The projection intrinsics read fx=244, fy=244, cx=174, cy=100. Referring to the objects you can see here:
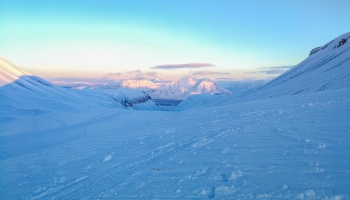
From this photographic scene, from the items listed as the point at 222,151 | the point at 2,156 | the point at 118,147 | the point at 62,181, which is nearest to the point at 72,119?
the point at 2,156

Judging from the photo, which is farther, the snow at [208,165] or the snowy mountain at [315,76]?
the snowy mountain at [315,76]

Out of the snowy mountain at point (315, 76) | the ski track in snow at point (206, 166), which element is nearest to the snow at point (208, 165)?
the ski track in snow at point (206, 166)

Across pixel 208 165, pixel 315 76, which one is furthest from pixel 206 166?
pixel 315 76

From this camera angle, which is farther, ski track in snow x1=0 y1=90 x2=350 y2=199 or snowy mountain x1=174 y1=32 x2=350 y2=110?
snowy mountain x1=174 y1=32 x2=350 y2=110

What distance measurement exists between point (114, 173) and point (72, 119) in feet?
50.5

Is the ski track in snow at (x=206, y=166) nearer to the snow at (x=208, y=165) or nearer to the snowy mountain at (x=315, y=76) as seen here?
the snow at (x=208, y=165)

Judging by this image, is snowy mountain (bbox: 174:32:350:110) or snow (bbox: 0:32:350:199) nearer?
snow (bbox: 0:32:350:199)

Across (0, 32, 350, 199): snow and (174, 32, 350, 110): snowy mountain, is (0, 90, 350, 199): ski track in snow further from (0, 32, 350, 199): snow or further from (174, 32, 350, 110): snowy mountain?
(174, 32, 350, 110): snowy mountain

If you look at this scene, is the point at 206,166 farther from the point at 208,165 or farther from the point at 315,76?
the point at 315,76

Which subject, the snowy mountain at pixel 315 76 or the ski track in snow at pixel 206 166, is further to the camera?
the snowy mountain at pixel 315 76

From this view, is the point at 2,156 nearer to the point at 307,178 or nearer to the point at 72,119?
the point at 72,119

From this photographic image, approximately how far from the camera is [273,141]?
7.14 metres

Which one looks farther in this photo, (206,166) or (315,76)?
(315,76)

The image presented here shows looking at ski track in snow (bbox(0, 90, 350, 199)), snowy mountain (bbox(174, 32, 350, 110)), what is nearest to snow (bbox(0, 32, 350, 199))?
ski track in snow (bbox(0, 90, 350, 199))
